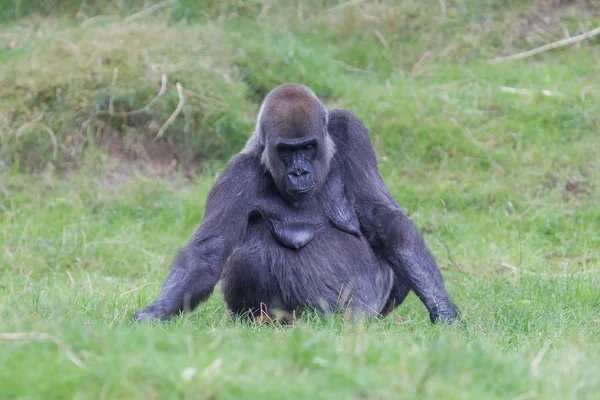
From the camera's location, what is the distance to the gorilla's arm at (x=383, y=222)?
19.5 feet

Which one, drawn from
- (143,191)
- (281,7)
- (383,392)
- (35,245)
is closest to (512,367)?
(383,392)

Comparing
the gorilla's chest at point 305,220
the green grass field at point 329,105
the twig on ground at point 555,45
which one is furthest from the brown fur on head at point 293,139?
the twig on ground at point 555,45

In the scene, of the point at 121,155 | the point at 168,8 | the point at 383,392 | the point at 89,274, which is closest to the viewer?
the point at 383,392

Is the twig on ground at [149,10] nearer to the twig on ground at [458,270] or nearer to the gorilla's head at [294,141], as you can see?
the twig on ground at [458,270]

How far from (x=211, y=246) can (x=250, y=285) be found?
1.24 feet

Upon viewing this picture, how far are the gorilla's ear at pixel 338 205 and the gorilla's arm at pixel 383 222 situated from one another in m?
0.05

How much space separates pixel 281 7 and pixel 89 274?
588 cm

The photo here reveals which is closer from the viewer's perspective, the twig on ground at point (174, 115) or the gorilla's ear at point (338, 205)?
the gorilla's ear at point (338, 205)

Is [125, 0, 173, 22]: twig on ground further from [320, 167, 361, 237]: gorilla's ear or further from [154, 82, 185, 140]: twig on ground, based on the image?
[320, 167, 361, 237]: gorilla's ear

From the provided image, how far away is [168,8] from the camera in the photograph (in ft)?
40.1

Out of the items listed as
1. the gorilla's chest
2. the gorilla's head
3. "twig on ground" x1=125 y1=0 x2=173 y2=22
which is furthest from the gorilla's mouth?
"twig on ground" x1=125 y1=0 x2=173 y2=22

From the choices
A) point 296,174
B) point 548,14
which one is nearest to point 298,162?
point 296,174

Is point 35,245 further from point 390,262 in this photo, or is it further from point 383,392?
point 383,392

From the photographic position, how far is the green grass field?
632 centimetres
